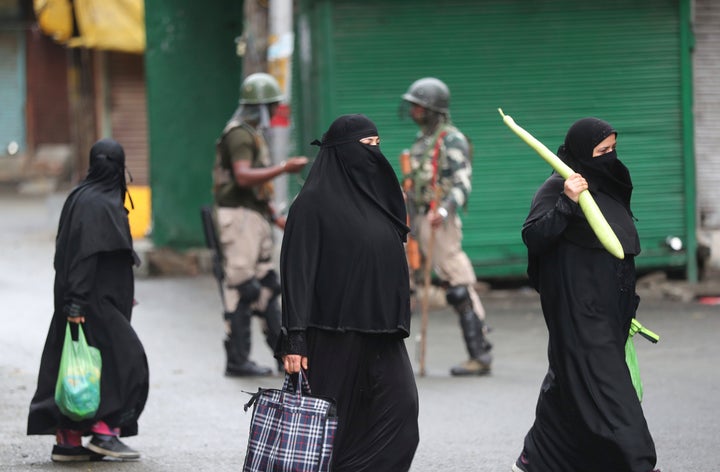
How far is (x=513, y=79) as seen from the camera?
1269 cm

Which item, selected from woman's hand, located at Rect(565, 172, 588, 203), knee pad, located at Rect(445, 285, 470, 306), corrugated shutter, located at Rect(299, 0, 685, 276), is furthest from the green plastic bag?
corrugated shutter, located at Rect(299, 0, 685, 276)

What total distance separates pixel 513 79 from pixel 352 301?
291 inches

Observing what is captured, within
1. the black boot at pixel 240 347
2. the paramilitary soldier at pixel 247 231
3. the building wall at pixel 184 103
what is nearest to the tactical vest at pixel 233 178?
the paramilitary soldier at pixel 247 231

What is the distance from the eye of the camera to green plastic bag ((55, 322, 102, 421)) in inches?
268

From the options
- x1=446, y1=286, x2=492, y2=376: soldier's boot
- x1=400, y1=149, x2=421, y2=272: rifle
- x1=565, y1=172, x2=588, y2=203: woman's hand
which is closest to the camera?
x1=565, y1=172, x2=588, y2=203: woman's hand

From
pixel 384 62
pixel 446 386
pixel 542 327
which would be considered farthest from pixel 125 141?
pixel 446 386

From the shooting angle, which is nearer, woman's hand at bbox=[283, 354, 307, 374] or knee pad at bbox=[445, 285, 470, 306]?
woman's hand at bbox=[283, 354, 307, 374]

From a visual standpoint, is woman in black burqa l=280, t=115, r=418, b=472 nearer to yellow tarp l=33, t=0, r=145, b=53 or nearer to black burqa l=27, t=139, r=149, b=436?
black burqa l=27, t=139, r=149, b=436

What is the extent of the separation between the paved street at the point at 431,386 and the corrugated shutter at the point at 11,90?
56.8ft

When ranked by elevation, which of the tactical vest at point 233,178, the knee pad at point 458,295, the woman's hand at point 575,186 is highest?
the woman's hand at point 575,186

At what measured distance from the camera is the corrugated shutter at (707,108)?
42.4ft

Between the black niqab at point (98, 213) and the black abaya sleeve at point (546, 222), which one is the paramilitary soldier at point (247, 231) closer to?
the black niqab at point (98, 213)

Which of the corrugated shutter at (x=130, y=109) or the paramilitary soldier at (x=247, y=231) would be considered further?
the corrugated shutter at (x=130, y=109)

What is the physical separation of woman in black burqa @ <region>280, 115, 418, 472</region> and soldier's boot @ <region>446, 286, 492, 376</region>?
365cm
